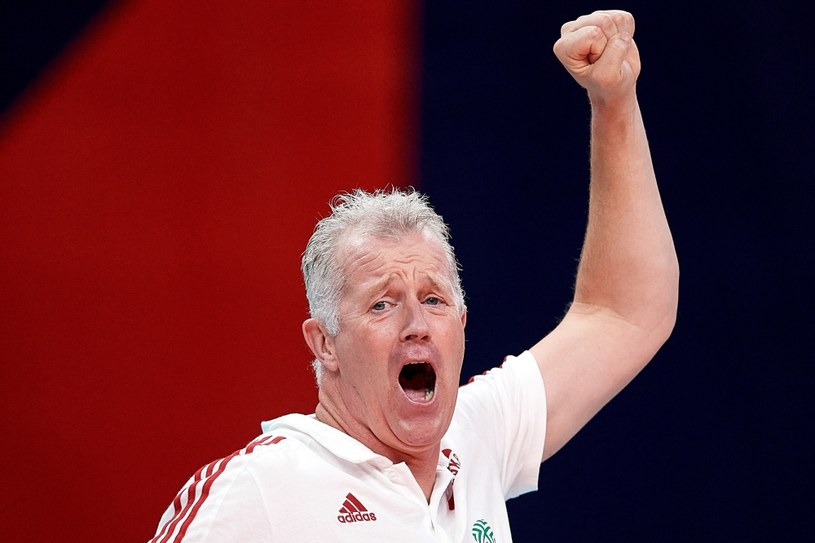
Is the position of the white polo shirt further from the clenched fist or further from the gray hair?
the clenched fist

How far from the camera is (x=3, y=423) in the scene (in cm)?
234

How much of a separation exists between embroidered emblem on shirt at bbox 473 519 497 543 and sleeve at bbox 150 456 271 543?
0.37 m

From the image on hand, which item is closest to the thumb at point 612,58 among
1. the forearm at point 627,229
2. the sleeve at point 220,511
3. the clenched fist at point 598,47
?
the clenched fist at point 598,47

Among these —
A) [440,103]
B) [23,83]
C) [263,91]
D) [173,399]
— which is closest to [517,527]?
[173,399]

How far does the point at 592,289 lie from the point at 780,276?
988 millimetres

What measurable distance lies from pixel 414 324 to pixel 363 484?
256 mm

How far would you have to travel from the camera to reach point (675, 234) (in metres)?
2.80

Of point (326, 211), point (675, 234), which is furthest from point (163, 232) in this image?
point (675, 234)

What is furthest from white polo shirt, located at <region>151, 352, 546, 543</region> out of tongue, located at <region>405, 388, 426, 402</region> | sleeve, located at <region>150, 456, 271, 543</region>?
tongue, located at <region>405, 388, 426, 402</region>

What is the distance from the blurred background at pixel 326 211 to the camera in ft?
7.89

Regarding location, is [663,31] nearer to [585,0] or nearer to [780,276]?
[585,0]

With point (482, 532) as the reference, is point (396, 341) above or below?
above

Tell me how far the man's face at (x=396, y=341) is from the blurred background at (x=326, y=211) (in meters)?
0.89

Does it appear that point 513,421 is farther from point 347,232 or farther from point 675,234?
point 675,234
